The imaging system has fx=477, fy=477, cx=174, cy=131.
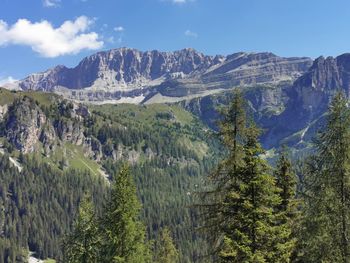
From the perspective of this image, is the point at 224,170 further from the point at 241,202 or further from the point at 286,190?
the point at 286,190

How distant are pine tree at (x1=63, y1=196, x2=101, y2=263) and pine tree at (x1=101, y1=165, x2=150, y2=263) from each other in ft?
14.5

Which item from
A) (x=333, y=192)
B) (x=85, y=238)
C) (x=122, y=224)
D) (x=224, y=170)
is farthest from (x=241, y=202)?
(x=85, y=238)

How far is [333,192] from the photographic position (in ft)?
89.9

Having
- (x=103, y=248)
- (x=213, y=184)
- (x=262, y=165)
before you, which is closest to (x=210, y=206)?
(x=213, y=184)

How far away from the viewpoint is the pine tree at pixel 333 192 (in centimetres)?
2686

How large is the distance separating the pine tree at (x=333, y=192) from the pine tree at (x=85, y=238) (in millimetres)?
22764

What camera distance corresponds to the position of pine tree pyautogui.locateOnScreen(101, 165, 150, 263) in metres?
39.8

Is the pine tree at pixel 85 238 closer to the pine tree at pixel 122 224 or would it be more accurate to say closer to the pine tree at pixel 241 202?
the pine tree at pixel 122 224

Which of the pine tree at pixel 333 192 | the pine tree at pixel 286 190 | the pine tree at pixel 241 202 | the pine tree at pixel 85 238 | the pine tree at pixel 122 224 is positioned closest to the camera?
the pine tree at pixel 241 202

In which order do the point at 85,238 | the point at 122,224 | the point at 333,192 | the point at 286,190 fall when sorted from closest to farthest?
the point at 333,192 → the point at 286,190 → the point at 122,224 → the point at 85,238

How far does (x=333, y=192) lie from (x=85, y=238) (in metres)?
25.8

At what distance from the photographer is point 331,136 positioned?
27.7 meters

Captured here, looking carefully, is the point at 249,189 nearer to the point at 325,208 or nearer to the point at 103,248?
the point at 325,208

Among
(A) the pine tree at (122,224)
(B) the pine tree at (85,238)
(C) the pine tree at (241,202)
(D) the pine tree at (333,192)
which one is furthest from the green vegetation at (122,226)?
(D) the pine tree at (333,192)
